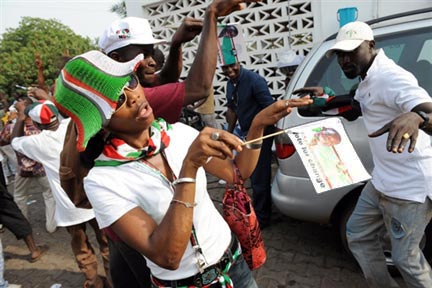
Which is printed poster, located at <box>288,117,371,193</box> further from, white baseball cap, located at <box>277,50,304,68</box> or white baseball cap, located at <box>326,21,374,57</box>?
white baseball cap, located at <box>277,50,304,68</box>

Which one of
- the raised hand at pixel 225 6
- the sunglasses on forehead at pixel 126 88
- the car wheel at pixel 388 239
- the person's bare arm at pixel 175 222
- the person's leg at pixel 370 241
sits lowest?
A: the car wheel at pixel 388 239

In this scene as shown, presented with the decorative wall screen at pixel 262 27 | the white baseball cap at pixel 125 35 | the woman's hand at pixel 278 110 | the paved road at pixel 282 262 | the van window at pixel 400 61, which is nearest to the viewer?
the woman's hand at pixel 278 110

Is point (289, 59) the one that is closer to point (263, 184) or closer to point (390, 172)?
point (263, 184)

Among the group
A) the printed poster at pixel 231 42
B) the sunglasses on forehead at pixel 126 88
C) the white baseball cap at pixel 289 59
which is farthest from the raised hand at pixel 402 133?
the white baseball cap at pixel 289 59

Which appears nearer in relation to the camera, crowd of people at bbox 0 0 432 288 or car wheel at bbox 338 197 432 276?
crowd of people at bbox 0 0 432 288

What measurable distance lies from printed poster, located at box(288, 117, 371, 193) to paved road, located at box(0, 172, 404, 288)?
1.60m

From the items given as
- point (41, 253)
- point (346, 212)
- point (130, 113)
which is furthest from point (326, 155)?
point (41, 253)

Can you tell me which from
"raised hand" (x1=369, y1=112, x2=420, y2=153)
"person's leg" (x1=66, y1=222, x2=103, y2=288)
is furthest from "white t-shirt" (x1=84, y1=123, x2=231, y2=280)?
"person's leg" (x1=66, y1=222, x2=103, y2=288)

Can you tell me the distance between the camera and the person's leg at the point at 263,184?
3.64 m

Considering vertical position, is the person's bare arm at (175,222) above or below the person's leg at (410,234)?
above

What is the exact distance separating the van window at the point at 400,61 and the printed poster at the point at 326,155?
49.4 inches

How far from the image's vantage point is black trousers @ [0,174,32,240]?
11.8 ft

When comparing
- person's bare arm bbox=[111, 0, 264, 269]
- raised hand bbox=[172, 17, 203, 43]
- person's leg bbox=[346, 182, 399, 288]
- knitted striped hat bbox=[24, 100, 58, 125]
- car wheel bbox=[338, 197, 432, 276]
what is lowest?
car wheel bbox=[338, 197, 432, 276]

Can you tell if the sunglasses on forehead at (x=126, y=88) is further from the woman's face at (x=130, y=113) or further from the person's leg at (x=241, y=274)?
the person's leg at (x=241, y=274)
